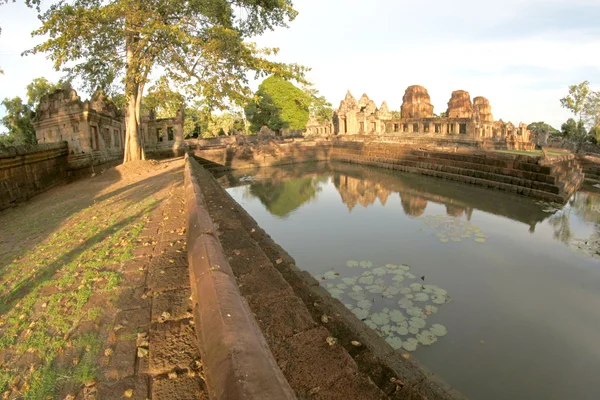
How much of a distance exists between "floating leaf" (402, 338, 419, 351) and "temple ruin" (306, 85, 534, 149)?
21.1 meters

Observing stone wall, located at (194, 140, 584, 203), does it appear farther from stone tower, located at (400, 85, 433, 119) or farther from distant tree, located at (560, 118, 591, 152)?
distant tree, located at (560, 118, 591, 152)

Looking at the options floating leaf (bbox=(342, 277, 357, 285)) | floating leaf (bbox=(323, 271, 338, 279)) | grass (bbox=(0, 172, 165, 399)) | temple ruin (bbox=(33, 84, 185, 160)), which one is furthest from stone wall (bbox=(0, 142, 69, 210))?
floating leaf (bbox=(342, 277, 357, 285))

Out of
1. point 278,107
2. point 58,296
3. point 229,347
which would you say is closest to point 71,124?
point 58,296

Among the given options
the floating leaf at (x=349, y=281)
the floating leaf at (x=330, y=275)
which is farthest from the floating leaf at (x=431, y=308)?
the floating leaf at (x=330, y=275)

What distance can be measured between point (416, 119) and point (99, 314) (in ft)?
85.7

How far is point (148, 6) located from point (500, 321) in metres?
13.7

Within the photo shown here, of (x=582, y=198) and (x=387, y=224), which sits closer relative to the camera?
(x=387, y=224)

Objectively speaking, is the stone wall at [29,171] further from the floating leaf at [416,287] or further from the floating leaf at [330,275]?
the floating leaf at [416,287]

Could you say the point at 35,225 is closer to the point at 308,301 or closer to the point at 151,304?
the point at 151,304

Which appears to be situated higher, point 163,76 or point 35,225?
point 163,76

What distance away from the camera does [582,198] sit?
1186cm

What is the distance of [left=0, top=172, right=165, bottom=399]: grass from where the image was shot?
6.51 feet

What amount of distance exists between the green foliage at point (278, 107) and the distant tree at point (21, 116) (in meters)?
25.5

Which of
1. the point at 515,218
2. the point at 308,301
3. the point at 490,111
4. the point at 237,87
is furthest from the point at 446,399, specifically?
the point at 490,111
